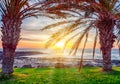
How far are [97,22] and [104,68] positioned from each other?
2921 millimetres

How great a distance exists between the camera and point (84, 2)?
54.9 ft

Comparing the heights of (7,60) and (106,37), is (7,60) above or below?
below

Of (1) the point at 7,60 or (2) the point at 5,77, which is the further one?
(1) the point at 7,60

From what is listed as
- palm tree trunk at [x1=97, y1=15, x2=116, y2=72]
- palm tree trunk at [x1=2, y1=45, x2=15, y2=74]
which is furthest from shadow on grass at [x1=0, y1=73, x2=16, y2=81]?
palm tree trunk at [x1=97, y1=15, x2=116, y2=72]

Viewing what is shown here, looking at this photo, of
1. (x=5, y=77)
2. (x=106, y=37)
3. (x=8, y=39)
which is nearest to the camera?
(x=5, y=77)

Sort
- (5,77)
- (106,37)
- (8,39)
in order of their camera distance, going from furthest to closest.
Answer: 1. (106,37)
2. (8,39)
3. (5,77)

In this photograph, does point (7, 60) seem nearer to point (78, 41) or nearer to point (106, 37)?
point (78, 41)

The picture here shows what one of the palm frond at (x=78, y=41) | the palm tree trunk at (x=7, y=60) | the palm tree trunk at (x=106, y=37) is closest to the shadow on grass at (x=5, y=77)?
the palm tree trunk at (x=7, y=60)

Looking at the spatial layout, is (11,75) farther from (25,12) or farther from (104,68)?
(104,68)

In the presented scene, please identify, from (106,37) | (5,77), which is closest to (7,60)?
(5,77)

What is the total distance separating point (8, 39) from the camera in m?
17.2

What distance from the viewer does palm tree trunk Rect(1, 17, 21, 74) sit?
17125 mm

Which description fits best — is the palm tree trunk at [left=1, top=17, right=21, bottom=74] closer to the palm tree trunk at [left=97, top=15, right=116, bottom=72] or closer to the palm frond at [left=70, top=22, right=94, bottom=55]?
the palm frond at [left=70, top=22, right=94, bottom=55]

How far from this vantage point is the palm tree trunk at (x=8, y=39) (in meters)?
17.1
